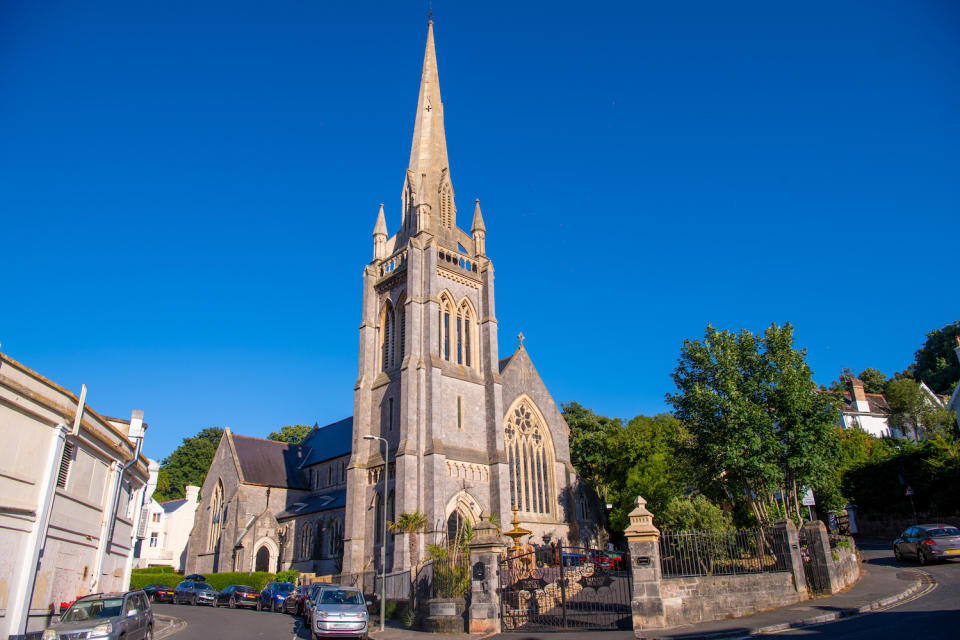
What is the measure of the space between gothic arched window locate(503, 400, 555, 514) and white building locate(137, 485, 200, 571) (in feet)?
137

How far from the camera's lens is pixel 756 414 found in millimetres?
23219

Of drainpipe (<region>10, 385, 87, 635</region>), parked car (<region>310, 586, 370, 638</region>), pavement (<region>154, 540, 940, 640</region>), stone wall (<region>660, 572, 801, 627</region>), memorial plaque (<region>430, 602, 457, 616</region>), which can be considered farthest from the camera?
memorial plaque (<region>430, 602, 457, 616</region>)

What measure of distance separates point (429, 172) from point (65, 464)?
31.6m

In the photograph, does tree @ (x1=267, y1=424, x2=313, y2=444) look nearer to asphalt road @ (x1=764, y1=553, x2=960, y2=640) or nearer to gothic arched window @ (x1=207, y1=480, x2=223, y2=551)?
gothic arched window @ (x1=207, y1=480, x2=223, y2=551)

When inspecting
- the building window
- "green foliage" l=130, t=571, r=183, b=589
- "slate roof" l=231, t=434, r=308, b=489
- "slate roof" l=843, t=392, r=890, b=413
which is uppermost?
"slate roof" l=843, t=392, r=890, b=413

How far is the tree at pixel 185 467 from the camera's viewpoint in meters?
83.4

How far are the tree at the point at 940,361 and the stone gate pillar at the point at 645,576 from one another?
7880cm

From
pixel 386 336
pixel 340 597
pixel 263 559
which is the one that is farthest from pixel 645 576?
pixel 263 559

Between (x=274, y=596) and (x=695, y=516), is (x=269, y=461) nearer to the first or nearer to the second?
(x=274, y=596)

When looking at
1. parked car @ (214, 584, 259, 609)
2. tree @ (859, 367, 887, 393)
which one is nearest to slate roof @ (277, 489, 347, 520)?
parked car @ (214, 584, 259, 609)

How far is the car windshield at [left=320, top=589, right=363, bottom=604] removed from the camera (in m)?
18.3

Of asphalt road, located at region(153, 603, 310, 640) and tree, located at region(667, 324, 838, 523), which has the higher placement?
tree, located at region(667, 324, 838, 523)

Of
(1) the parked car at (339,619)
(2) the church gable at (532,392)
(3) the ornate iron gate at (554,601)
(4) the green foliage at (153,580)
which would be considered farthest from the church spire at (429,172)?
(4) the green foliage at (153,580)

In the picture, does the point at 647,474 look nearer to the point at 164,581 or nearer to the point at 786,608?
the point at 786,608
